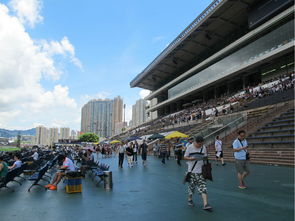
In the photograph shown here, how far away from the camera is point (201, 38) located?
45.2m

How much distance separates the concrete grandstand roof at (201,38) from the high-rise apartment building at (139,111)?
7681 cm

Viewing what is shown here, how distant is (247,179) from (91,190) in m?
5.66

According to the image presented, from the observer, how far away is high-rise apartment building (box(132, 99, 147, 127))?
469 ft

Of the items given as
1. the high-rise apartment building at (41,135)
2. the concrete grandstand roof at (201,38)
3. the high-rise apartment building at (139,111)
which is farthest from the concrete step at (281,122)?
the high-rise apartment building at (41,135)

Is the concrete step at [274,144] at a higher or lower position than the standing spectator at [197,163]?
higher

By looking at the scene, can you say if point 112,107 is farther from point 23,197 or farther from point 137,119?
point 23,197

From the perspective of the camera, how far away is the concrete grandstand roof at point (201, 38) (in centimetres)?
3609

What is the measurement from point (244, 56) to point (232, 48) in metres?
2.97

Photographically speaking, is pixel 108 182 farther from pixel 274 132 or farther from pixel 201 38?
pixel 201 38

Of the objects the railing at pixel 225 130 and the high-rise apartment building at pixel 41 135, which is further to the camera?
the high-rise apartment building at pixel 41 135

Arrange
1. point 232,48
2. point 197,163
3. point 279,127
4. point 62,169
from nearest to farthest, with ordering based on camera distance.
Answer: point 197,163 → point 62,169 → point 279,127 → point 232,48

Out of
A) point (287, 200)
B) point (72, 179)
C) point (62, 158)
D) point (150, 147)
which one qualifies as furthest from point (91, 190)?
point (150, 147)

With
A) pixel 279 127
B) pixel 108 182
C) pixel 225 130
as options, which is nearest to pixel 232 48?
pixel 225 130

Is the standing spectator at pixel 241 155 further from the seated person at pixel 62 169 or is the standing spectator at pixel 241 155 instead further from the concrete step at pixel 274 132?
the concrete step at pixel 274 132
